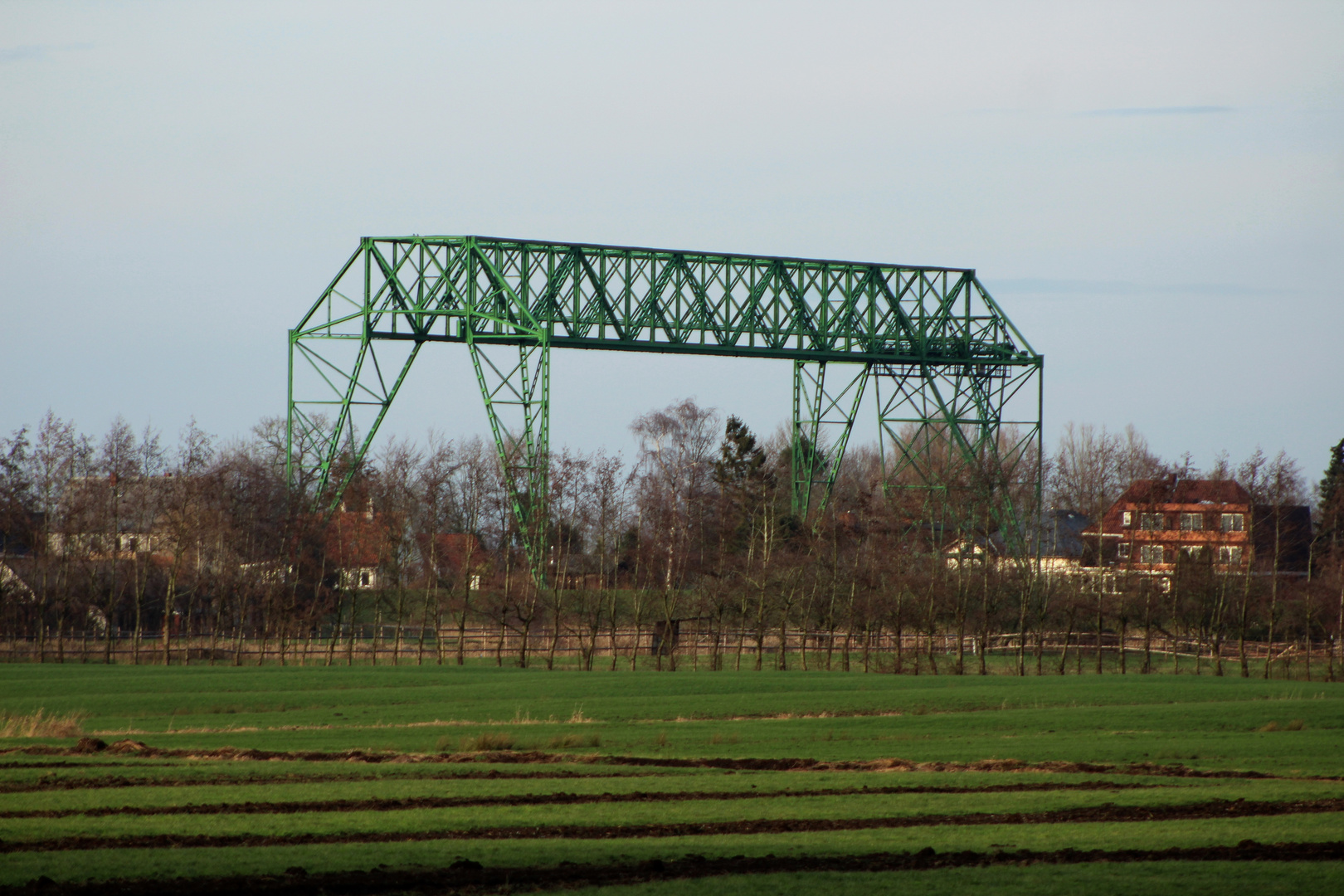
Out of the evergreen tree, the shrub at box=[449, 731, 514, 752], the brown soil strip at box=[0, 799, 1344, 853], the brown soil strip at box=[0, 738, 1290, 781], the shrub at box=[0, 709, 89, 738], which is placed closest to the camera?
the brown soil strip at box=[0, 799, 1344, 853]

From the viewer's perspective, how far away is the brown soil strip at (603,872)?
11.7 meters

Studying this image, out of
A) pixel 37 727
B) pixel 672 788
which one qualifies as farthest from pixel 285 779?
pixel 37 727

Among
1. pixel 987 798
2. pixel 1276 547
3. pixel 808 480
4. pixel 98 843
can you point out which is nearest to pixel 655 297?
pixel 808 480

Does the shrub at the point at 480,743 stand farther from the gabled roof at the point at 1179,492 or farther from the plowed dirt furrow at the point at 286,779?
the gabled roof at the point at 1179,492

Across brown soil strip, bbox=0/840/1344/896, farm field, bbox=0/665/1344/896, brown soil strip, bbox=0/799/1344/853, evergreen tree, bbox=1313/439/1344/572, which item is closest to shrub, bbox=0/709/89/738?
farm field, bbox=0/665/1344/896

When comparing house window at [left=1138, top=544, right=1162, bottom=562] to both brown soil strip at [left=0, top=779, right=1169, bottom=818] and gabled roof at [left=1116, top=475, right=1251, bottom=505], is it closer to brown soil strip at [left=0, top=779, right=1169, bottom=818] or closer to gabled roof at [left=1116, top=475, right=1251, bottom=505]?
gabled roof at [left=1116, top=475, right=1251, bottom=505]

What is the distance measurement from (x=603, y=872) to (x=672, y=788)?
5639 mm

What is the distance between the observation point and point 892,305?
63.1m

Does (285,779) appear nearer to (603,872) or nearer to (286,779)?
(286,779)

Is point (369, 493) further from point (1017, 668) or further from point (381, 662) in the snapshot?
point (1017, 668)

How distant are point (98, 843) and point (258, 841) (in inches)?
58.7

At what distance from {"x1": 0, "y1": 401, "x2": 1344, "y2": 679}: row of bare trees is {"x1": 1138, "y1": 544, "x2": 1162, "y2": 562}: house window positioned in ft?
4.74

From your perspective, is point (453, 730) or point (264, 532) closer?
point (453, 730)

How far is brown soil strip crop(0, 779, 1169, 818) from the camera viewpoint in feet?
50.9
